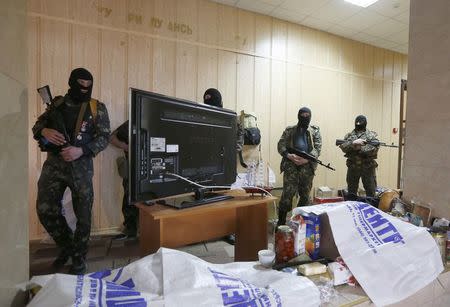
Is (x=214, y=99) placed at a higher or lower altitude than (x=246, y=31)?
lower

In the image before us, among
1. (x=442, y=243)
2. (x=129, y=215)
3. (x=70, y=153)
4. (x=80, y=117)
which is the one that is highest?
(x=80, y=117)

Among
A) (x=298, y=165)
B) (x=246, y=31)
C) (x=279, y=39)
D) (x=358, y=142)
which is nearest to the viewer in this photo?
(x=298, y=165)

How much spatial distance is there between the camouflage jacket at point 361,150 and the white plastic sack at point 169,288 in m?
3.13

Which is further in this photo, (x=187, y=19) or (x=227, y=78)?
(x=227, y=78)

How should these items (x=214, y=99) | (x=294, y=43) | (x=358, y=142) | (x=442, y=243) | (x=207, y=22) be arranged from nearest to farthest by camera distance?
1. (x=442, y=243)
2. (x=214, y=99)
3. (x=207, y=22)
4. (x=358, y=142)
5. (x=294, y=43)

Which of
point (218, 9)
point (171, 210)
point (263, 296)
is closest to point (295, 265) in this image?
point (263, 296)

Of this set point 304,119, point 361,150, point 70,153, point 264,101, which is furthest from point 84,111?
point 361,150

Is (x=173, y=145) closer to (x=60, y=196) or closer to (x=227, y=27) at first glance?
(x=60, y=196)

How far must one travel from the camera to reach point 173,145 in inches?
54.0

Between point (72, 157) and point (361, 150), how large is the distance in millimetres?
3327

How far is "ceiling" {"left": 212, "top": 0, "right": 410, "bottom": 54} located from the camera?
344 cm

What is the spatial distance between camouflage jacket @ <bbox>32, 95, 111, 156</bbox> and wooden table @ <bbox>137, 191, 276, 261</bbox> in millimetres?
743

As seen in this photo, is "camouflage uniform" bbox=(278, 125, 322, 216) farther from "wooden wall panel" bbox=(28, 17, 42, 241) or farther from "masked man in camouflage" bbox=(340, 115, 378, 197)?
"wooden wall panel" bbox=(28, 17, 42, 241)

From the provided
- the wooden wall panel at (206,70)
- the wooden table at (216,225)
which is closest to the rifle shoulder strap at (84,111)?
the wooden table at (216,225)
